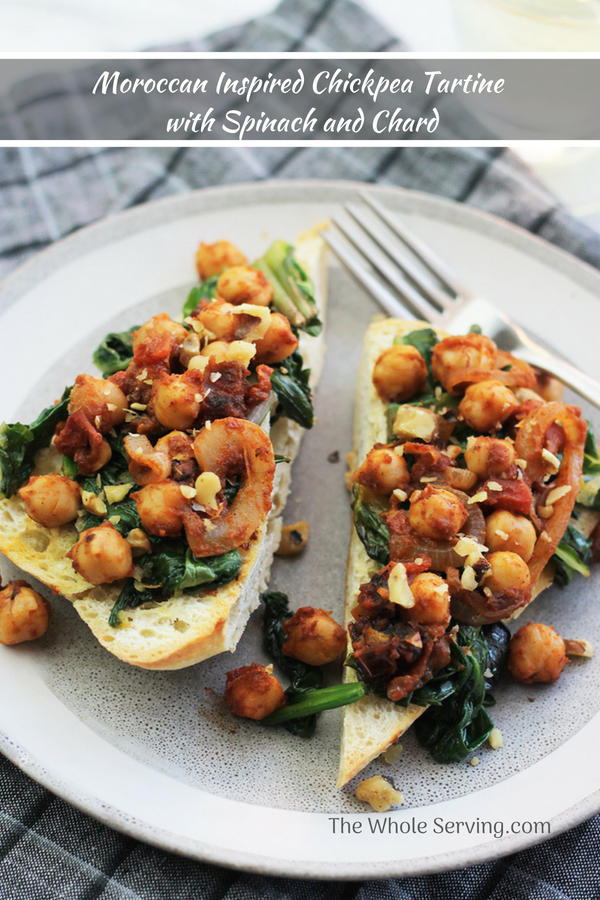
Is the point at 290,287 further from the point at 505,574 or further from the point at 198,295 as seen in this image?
the point at 505,574

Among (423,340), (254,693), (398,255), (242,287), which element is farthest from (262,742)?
(398,255)

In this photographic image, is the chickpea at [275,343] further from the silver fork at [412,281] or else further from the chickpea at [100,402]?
the silver fork at [412,281]

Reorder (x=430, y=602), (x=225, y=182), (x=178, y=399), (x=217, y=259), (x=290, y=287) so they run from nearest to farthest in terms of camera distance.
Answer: (x=430, y=602) → (x=178, y=399) → (x=290, y=287) → (x=217, y=259) → (x=225, y=182)

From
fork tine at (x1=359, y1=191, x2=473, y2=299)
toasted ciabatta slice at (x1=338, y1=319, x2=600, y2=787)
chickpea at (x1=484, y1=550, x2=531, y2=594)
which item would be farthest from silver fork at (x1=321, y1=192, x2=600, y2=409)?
chickpea at (x1=484, y1=550, x2=531, y2=594)

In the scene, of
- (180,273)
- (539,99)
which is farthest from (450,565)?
(539,99)

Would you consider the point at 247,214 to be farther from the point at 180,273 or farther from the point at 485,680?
the point at 485,680

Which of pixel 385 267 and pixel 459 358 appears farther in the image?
pixel 385 267
